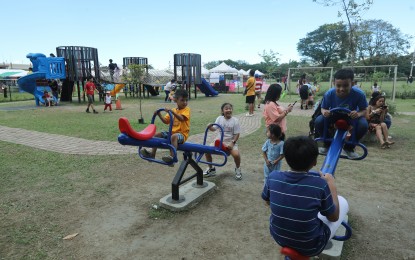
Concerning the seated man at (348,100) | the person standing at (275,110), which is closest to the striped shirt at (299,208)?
the seated man at (348,100)

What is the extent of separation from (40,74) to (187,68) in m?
8.79

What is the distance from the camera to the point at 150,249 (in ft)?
9.66

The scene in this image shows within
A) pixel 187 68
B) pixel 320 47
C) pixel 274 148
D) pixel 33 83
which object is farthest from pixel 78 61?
pixel 320 47

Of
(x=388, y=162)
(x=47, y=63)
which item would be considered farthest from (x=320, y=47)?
(x=388, y=162)

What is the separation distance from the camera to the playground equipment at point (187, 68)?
2022cm

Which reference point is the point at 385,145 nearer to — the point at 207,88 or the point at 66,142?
the point at 66,142

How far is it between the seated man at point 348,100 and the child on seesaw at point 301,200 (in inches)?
61.8

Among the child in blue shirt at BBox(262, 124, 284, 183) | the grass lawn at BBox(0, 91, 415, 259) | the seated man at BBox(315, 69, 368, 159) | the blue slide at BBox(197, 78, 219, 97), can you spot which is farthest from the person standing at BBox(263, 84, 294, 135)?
the blue slide at BBox(197, 78, 219, 97)

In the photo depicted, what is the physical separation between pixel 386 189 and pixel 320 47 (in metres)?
87.7

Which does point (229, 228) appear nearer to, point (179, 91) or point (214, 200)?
point (214, 200)

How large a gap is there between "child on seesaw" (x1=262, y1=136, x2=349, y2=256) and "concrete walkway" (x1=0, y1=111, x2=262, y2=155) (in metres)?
4.96

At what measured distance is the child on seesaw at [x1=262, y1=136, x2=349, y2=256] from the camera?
1901 mm

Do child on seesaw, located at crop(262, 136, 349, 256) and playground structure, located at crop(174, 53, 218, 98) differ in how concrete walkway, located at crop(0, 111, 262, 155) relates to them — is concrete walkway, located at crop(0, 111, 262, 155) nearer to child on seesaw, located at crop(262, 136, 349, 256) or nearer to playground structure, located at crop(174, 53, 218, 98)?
child on seesaw, located at crop(262, 136, 349, 256)

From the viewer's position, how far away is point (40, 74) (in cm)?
1658
